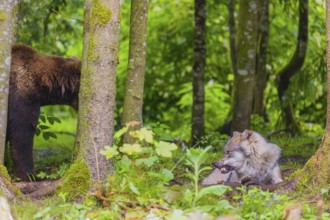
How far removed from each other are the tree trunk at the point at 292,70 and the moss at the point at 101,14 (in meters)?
6.97

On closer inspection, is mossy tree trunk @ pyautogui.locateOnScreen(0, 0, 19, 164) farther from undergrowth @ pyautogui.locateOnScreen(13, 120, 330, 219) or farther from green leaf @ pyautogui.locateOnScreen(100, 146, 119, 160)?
green leaf @ pyautogui.locateOnScreen(100, 146, 119, 160)

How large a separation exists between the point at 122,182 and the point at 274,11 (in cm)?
1169

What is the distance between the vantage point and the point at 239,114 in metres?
12.1

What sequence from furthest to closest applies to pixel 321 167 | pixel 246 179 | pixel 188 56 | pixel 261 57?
pixel 188 56 < pixel 261 57 < pixel 246 179 < pixel 321 167

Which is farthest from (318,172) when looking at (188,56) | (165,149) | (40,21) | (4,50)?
(188,56)

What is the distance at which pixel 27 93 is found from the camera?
9203 millimetres

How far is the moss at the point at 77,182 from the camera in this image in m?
6.95

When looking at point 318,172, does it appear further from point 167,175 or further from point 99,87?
point 99,87

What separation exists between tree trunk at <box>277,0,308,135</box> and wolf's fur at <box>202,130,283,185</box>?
5007 mm

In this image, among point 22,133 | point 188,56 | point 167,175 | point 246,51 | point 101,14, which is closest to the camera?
point 167,175

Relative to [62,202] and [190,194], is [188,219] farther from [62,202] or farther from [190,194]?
[62,202]

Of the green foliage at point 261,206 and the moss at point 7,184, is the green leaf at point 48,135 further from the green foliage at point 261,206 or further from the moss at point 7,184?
the green foliage at point 261,206

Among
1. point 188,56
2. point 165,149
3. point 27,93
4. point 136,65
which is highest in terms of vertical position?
point 188,56

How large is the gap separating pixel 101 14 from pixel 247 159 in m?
3.04
